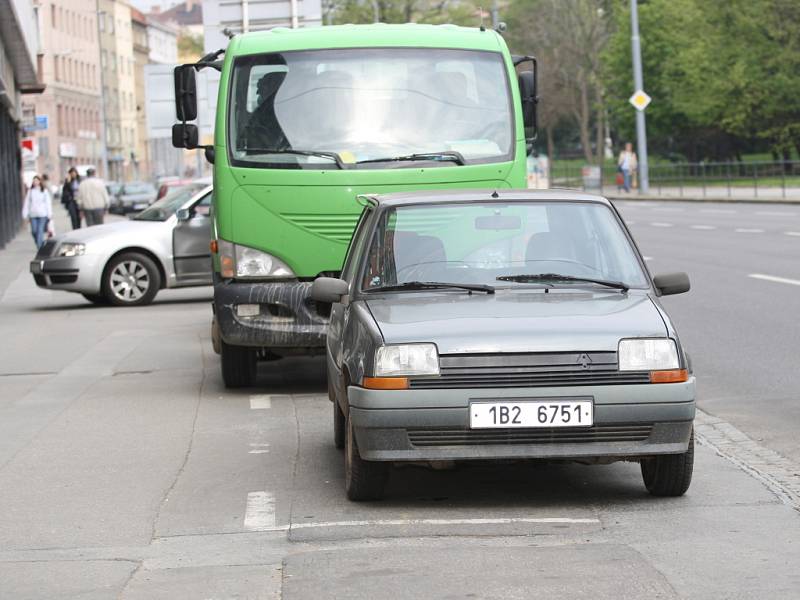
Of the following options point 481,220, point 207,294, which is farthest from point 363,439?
point 207,294

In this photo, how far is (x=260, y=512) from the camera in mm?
7238

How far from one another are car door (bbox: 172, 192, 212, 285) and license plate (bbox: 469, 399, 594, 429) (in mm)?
14415

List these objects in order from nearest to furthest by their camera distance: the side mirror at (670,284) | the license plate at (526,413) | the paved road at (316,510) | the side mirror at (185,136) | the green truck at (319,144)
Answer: the paved road at (316,510) < the license plate at (526,413) < the side mirror at (670,284) < the green truck at (319,144) < the side mirror at (185,136)

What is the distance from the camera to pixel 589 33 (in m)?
82.3

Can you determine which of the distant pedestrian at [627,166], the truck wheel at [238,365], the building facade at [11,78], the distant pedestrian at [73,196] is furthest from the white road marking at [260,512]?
the distant pedestrian at [627,166]

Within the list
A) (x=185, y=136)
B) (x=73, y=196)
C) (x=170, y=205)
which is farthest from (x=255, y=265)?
(x=73, y=196)

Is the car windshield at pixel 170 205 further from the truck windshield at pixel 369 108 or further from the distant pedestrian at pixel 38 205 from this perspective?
the distant pedestrian at pixel 38 205

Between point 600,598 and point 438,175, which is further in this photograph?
point 438,175

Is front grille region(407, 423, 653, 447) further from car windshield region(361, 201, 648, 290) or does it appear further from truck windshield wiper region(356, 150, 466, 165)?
truck windshield wiper region(356, 150, 466, 165)

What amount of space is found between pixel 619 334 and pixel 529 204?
1492mm

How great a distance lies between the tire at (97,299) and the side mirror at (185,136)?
10136mm

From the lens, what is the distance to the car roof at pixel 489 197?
328 inches

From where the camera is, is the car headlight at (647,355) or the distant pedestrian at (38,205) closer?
the car headlight at (647,355)

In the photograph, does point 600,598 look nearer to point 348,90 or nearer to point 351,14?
point 348,90
